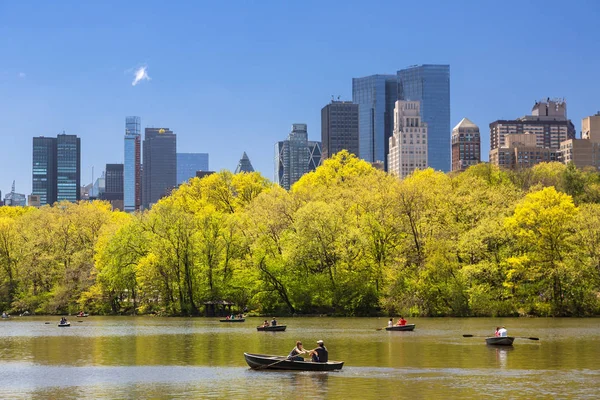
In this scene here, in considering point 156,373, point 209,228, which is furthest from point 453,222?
point 156,373

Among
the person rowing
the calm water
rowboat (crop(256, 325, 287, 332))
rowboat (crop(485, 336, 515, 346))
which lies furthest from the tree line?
the person rowing

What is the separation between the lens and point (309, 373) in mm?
47781

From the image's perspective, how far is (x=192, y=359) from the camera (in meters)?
55.0

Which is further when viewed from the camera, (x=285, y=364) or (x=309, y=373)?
(x=285, y=364)

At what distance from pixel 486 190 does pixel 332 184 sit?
2817 cm

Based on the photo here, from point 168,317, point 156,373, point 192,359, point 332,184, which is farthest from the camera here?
point 332,184

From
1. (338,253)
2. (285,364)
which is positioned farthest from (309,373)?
(338,253)

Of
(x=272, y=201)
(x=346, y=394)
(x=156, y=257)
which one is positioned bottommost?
(x=346, y=394)

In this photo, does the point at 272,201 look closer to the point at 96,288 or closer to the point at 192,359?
the point at 96,288

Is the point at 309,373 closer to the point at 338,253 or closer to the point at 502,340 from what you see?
the point at 502,340

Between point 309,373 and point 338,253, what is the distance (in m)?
56.7

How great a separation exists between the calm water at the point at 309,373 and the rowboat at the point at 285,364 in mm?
382

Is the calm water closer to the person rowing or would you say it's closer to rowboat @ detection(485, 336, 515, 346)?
rowboat @ detection(485, 336, 515, 346)

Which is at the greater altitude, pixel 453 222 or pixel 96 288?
pixel 453 222
